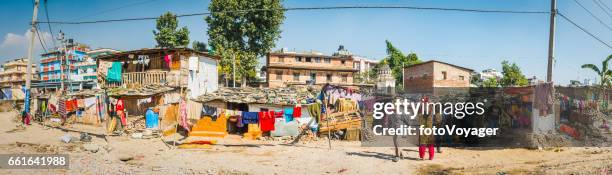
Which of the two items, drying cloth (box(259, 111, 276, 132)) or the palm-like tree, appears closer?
drying cloth (box(259, 111, 276, 132))

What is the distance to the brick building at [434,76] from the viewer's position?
32344 mm

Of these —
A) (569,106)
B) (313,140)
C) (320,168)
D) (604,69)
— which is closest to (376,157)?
(320,168)

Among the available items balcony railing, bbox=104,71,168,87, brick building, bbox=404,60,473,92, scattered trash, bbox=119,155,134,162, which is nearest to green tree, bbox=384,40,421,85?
brick building, bbox=404,60,473,92

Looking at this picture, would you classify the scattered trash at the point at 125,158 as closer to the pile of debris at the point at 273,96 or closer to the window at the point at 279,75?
the pile of debris at the point at 273,96

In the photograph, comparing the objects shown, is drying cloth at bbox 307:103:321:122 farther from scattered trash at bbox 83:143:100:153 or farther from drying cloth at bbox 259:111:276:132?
scattered trash at bbox 83:143:100:153

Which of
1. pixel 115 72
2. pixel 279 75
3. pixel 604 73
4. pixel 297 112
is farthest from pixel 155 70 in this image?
pixel 604 73

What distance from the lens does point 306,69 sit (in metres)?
45.8

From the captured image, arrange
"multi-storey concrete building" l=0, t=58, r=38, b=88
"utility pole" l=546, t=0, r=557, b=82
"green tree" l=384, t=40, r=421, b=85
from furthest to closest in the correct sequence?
"multi-storey concrete building" l=0, t=58, r=38, b=88
"green tree" l=384, t=40, r=421, b=85
"utility pole" l=546, t=0, r=557, b=82

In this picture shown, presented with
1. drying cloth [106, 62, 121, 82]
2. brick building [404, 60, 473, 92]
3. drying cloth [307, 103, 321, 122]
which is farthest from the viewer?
brick building [404, 60, 473, 92]

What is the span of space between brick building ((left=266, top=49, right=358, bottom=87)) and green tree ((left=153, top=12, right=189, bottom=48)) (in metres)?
10.7

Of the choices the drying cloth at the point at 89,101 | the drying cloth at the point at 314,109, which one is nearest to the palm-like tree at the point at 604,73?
the drying cloth at the point at 314,109

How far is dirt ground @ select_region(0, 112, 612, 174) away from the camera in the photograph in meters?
10.2

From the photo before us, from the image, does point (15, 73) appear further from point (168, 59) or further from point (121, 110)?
point (121, 110)

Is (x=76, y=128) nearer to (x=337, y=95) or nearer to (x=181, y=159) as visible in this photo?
(x=181, y=159)
